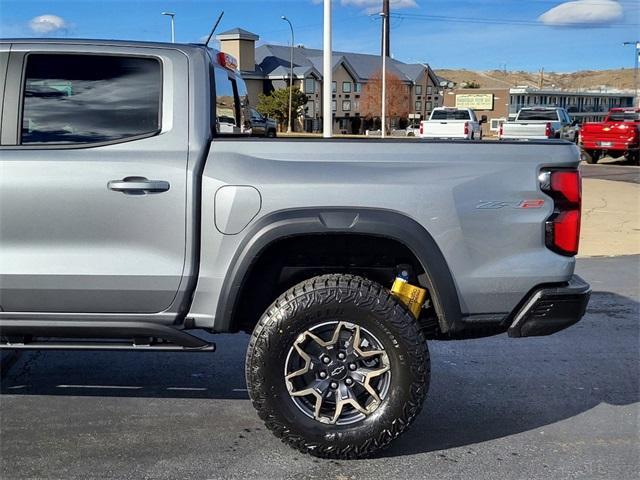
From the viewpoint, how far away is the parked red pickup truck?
2444 centimetres

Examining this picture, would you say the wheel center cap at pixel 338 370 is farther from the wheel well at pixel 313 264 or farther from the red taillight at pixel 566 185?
the red taillight at pixel 566 185

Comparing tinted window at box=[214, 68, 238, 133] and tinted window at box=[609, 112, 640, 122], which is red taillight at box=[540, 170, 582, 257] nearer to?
tinted window at box=[214, 68, 238, 133]

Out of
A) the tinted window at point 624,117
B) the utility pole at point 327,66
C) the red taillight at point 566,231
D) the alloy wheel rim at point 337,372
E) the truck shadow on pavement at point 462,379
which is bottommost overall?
the truck shadow on pavement at point 462,379

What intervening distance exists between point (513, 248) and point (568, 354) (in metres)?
2.20

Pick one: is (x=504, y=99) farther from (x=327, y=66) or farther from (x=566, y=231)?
(x=566, y=231)

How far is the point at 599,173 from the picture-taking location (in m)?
22.4

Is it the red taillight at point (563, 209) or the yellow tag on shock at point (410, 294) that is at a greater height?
the red taillight at point (563, 209)

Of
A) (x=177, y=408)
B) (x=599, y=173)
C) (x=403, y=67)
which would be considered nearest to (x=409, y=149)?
(x=177, y=408)

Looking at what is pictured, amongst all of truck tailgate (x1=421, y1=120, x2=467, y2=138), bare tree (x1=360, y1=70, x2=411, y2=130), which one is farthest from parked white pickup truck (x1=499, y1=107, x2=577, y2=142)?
bare tree (x1=360, y1=70, x2=411, y2=130)

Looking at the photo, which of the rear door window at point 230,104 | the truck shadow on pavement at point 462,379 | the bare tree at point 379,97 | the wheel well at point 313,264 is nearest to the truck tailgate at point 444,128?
the truck shadow on pavement at point 462,379

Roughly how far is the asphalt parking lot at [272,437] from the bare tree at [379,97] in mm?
66439

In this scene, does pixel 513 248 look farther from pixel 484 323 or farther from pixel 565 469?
pixel 565 469

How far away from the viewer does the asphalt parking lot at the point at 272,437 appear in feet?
11.4

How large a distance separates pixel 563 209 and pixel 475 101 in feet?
256
